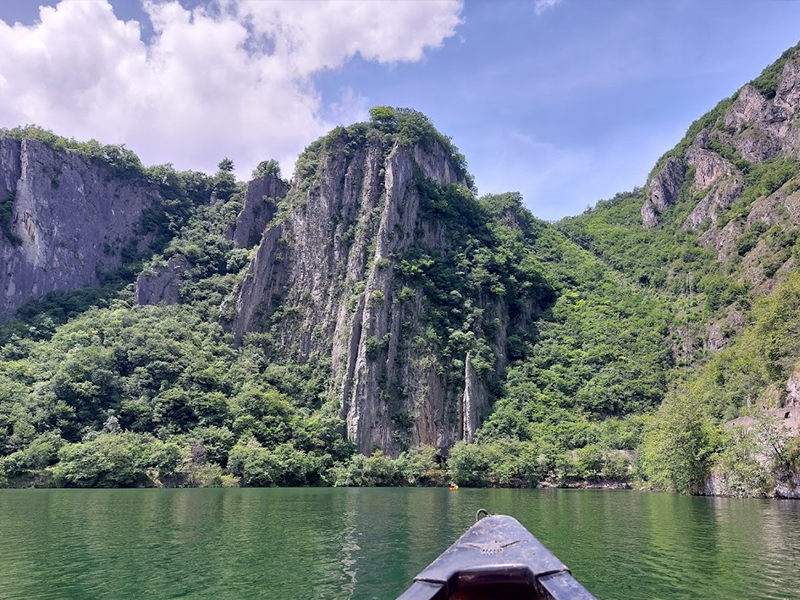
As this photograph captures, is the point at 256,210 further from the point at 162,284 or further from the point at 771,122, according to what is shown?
the point at 771,122

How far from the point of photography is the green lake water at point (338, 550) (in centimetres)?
1397

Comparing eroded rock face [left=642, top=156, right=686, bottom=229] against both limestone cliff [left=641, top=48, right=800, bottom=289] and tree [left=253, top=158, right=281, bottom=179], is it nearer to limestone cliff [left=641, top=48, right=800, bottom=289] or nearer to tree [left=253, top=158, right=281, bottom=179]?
limestone cliff [left=641, top=48, right=800, bottom=289]

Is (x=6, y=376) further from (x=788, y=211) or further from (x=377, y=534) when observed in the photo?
(x=788, y=211)

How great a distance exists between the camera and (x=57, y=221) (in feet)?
318

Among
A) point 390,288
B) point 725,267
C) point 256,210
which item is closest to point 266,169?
point 256,210

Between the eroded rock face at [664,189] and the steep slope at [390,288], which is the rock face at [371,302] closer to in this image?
the steep slope at [390,288]

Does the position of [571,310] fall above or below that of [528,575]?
above

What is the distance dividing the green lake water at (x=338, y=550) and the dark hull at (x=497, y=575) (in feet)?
19.7

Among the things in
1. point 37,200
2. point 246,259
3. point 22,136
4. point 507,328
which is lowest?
point 507,328

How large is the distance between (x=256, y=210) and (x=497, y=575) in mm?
110810

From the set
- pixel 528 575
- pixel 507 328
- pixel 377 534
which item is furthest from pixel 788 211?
pixel 528 575

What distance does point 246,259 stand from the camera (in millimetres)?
104500

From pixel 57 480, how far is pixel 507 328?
225ft

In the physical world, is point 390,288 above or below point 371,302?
above
